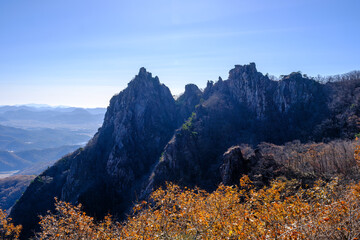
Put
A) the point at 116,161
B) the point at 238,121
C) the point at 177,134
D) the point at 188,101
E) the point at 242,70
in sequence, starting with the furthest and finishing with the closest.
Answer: the point at 188,101 → the point at 242,70 → the point at 238,121 → the point at 116,161 → the point at 177,134

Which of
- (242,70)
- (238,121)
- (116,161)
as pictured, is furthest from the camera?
(242,70)

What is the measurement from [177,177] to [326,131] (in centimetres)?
6382

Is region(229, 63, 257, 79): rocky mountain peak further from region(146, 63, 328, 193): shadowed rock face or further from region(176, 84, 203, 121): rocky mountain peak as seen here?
region(176, 84, 203, 121): rocky mountain peak

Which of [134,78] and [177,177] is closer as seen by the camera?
[177,177]

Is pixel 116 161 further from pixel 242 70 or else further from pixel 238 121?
pixel 242 70

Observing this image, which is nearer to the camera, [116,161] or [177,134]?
[177,134]

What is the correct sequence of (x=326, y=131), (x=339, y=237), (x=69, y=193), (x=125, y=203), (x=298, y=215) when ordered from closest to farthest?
(x=339, y=237) < (x=298, y=215) < (x=326, y=131) < (x=125, y=203) < (x=69, y=193)

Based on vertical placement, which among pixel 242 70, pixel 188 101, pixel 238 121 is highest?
pixel 242 70

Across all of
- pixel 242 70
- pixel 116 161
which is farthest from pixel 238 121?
pixel 116 161

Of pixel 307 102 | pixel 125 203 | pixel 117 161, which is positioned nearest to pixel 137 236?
pixel 125 203

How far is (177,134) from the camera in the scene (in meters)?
Result: 88.1

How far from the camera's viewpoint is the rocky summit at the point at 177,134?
8350 centimetres

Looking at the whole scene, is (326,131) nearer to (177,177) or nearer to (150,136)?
(177,177)

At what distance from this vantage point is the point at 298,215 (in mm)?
12984
